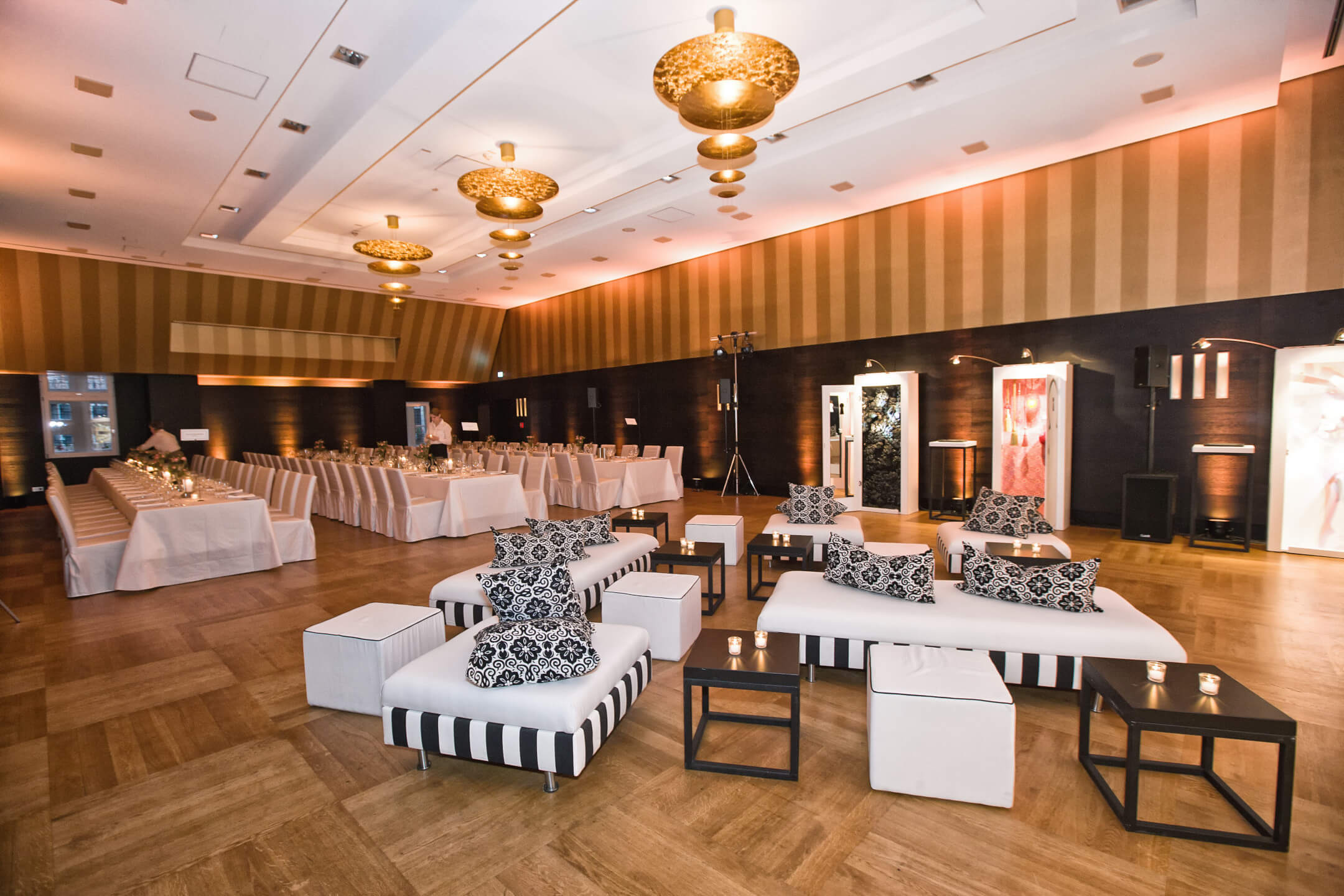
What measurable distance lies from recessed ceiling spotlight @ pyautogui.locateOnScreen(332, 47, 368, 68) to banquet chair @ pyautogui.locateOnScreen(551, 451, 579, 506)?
225 inches

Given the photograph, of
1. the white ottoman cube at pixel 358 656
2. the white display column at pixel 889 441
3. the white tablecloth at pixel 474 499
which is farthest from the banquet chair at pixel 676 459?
the white ottoman cube at pixel 358 656

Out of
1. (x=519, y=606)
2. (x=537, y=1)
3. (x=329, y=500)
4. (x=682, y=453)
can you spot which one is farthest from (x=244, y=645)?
(x=682, y=453)

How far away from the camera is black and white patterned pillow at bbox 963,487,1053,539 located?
5.15 meters

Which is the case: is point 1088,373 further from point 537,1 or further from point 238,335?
point 238,335

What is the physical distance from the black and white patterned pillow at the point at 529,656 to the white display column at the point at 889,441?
23.3 feet

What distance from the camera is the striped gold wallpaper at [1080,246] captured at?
595 cm

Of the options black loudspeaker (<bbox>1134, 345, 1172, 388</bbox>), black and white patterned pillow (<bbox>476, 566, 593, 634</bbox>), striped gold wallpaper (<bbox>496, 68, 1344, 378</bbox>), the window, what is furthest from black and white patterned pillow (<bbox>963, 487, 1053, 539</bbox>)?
the window

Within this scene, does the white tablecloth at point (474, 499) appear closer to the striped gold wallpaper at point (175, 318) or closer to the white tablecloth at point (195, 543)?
the white tablecloth at point (195, 543)

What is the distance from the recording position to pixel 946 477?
8.71 metres

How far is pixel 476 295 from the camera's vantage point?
14617 millimetres

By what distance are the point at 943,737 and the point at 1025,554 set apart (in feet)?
9.07

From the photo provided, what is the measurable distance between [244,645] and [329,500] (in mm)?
5758

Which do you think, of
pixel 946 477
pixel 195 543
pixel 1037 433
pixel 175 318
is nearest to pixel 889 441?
pixel 946 477

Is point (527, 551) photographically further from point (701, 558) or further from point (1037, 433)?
point (1037, 433)
